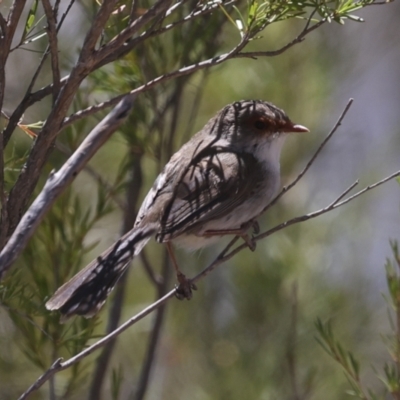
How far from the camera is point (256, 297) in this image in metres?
3.80

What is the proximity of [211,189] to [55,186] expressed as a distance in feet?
5.79

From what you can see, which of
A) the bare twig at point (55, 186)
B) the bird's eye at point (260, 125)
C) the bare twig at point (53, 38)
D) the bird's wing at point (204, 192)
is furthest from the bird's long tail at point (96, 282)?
the bird's eye at point (260, 125)

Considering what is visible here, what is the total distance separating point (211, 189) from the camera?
3.09 metres

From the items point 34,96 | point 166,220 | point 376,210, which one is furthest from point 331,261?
point 34,96

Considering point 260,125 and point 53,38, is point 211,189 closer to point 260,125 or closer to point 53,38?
A: point 260,125

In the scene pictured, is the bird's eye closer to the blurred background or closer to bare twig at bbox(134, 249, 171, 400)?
the blurred background

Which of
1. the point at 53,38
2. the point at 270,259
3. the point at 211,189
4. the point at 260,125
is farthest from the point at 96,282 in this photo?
the point at 270,259

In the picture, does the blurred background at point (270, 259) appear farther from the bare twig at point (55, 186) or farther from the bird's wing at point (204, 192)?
the bare twig at point (55, 186)

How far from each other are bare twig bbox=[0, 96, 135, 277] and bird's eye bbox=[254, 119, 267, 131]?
2.12m

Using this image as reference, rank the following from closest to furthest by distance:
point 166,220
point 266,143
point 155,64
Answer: point 166,220
point 155,64
point 266,143

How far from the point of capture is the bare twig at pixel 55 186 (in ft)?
4.30

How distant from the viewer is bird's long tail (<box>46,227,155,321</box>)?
2104mm

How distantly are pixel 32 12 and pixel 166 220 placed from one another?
115cm

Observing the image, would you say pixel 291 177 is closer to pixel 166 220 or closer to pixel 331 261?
pixel 331 261
